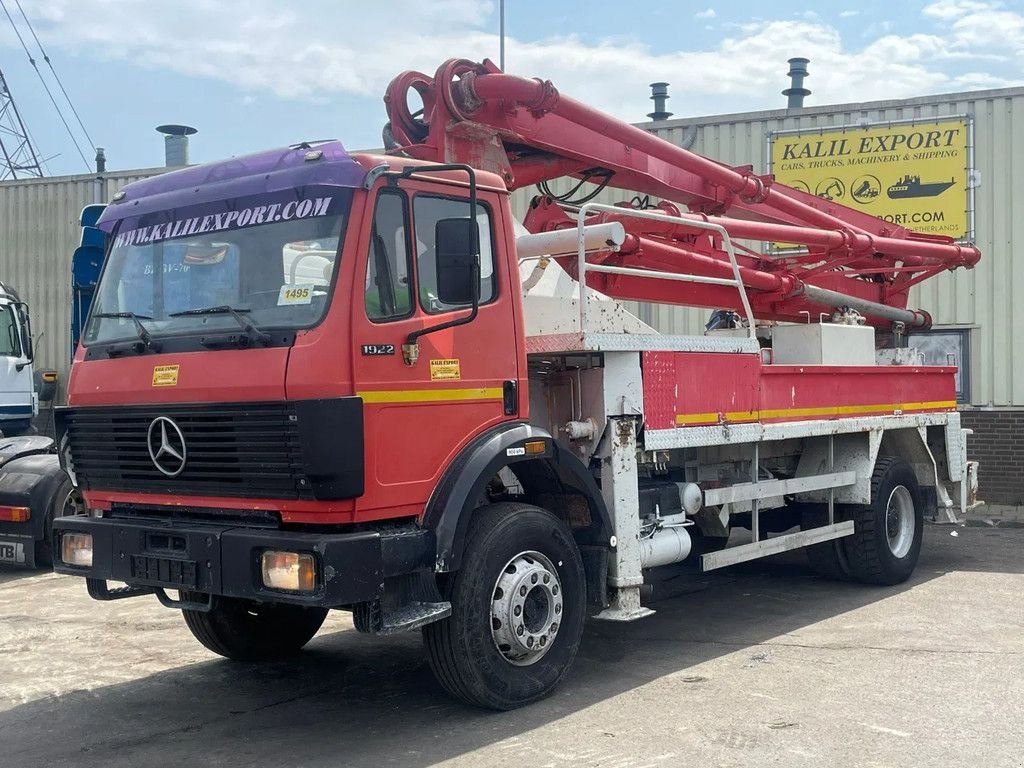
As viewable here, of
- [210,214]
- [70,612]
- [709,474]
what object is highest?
[210,214]

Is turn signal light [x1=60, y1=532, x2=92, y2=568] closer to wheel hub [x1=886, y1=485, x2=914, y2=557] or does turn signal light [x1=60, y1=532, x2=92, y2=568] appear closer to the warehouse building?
wheel hub [x1=886, y1=485, x2=914, y2=557]

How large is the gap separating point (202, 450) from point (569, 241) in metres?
2.58

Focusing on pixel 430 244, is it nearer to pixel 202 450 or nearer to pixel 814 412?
pixel 202 450

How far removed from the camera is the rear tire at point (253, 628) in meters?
6.70

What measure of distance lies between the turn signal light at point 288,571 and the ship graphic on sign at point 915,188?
11.7 metres

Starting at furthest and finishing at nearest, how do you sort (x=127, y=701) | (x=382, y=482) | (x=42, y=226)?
(x=42, y=226), (x=127, y=701), (x=382, y=482)

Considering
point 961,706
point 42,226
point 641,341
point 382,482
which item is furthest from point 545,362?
point 42,226

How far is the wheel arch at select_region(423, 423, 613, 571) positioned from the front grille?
2.33ft

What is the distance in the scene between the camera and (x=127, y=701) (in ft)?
20.2

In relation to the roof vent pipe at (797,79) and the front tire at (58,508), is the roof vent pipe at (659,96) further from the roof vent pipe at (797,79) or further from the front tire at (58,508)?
the front tire at (58,508)

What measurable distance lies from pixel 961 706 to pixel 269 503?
359 centimetres

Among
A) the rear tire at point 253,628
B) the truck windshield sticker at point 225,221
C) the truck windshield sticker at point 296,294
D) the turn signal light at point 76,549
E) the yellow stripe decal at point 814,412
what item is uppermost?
the truck windshield sticker at point 225,221

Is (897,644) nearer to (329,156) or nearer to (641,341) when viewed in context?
(641,341)

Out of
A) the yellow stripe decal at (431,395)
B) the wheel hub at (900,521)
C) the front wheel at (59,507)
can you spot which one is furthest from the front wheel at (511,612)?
the front wheel at (59,507)
